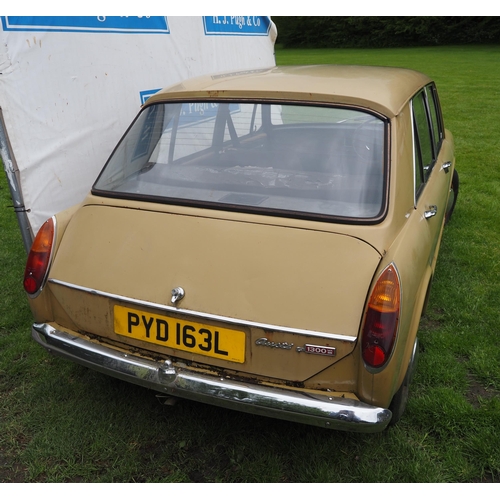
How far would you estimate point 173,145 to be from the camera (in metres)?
3.04

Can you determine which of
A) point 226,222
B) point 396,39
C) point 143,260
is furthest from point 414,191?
point 396,39

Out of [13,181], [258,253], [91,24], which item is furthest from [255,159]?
[91,24]

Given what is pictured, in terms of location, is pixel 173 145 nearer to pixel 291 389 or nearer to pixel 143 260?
pixel 143 260

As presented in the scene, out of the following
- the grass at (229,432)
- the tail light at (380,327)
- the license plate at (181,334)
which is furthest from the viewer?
the grass at (229,432)

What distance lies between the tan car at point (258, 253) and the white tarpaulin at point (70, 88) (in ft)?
3.75

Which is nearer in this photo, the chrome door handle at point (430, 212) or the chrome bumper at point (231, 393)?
the chrome bumper at point (231, 393)

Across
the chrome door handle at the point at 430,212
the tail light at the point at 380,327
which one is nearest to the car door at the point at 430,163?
the chrome door handle at the point at 430,212

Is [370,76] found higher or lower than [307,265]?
higher

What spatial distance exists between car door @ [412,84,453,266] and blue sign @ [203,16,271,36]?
275 cm

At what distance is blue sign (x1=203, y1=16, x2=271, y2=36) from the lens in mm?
5836

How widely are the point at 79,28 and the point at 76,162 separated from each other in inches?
41.0

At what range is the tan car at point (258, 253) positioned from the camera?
216 centimetres

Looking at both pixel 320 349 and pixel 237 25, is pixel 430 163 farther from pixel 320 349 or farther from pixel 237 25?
pixel 237 25

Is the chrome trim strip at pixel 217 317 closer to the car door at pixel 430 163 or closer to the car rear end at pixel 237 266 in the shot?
the car rear end at pixel 237 266
